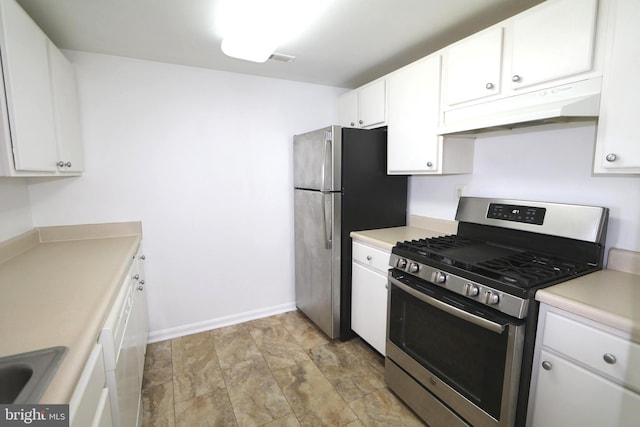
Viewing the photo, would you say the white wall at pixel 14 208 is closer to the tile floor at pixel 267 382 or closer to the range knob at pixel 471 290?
the tile floor at pixel 267 382

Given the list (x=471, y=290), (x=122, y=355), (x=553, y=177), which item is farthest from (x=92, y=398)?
(x=553, y=177)

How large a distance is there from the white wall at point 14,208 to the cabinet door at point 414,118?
2.50 meters

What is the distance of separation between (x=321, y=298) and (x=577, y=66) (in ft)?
7.14

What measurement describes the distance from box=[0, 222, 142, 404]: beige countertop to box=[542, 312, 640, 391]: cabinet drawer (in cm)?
157

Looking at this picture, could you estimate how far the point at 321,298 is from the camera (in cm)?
260

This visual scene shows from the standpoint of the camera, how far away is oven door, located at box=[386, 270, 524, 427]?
1278 mm

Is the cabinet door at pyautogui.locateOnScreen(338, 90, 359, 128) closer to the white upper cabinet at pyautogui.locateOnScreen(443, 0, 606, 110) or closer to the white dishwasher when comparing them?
the white upper cabinet at pyautogui.locateOnScreen(443, 0, 606, 110)

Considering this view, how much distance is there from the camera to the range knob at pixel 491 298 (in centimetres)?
129

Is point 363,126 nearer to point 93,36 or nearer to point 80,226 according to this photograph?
point 93,36

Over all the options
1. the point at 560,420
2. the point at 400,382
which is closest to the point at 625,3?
the point at 560,420

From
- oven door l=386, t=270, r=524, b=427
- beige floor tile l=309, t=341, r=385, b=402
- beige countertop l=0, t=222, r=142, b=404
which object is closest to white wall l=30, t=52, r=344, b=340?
beige countertop l=0, t=222, r=142, b=404

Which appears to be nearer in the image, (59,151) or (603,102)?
(603,102)

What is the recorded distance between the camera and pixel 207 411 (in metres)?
1.83

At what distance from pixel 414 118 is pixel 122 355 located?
7.00 ft
